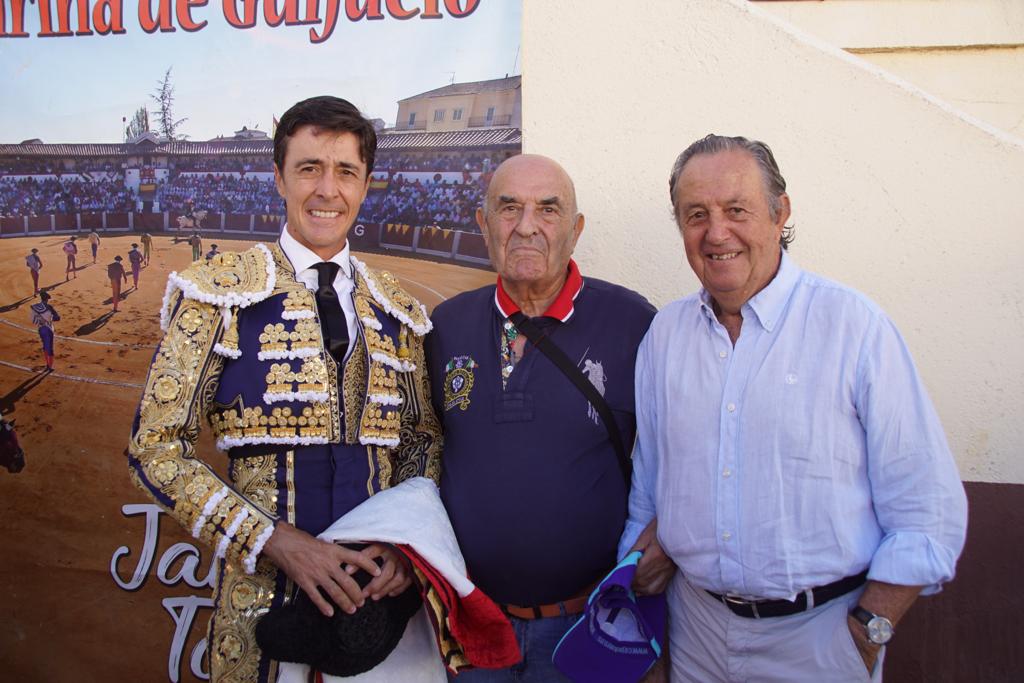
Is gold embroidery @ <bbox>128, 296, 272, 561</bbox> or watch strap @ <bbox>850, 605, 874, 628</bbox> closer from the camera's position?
watch strap @ <bbox>850, 605, 874, 628</bbox>

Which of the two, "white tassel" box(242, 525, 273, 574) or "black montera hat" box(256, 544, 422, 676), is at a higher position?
"white tassel" box(242, 525, 273, 574)

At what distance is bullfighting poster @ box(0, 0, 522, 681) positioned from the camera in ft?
10.7

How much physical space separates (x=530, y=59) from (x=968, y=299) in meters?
1.84

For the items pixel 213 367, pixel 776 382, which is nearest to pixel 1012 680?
pixel 776 382

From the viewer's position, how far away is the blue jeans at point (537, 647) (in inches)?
86.3

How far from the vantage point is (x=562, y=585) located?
2189 millimetres

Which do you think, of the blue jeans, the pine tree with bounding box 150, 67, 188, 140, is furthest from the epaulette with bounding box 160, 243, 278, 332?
the pine tree with bounding box 150, 67, 188, 140

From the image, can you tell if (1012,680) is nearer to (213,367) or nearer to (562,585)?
(562,585)

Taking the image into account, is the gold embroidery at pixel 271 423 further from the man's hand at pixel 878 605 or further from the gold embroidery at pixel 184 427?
the man's hand at pixel 878 605

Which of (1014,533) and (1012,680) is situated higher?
(1014,533)

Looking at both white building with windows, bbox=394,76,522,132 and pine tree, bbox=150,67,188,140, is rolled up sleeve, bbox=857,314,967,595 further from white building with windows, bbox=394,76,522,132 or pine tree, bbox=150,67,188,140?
pine tree, bbox=150,67,188,140

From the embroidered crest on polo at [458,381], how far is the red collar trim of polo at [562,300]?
0.20 meters

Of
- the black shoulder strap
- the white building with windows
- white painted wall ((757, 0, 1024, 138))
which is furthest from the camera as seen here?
white painted wall ((757, 0, 1024, 138))

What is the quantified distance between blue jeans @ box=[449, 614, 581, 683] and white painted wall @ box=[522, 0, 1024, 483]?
1321 mm
